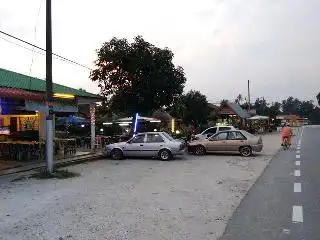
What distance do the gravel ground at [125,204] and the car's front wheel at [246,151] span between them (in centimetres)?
704

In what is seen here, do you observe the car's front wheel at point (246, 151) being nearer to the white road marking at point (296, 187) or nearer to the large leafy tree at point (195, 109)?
the white road marking at point (296, 187)

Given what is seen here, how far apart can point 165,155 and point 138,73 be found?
28.8 feet

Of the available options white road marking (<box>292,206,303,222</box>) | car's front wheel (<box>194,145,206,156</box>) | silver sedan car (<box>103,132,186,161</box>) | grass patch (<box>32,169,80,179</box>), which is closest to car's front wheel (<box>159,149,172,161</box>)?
silver sedan car (<box>103,132,186,161</box>)

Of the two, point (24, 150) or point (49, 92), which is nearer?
point (49, 92)

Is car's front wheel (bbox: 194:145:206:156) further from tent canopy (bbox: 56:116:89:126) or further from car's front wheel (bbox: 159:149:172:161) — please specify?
tent canopy (bbox: 56:116:89:126)

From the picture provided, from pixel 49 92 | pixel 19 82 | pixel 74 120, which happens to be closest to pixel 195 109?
pixel 74 120

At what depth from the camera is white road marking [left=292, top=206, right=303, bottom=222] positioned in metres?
8.38

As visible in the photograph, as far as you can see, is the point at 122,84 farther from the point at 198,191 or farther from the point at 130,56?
the point at 198,191

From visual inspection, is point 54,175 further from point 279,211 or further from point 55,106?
point 279,211

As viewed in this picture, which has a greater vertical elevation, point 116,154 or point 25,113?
point 25,113

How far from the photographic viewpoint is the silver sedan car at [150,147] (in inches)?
875

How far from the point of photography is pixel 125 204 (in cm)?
1020

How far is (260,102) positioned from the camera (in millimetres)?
153625

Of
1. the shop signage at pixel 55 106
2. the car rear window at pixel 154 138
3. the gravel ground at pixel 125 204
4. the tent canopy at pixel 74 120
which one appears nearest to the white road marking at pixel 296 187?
the gravel ground at pixel 125 204
